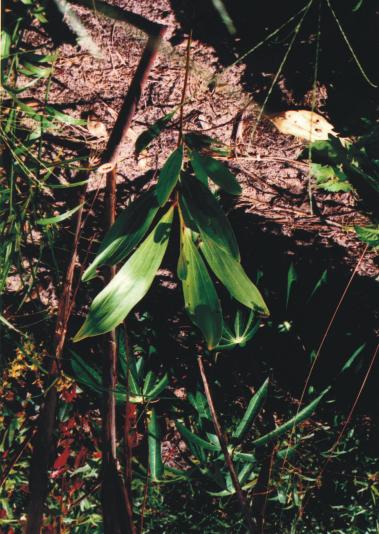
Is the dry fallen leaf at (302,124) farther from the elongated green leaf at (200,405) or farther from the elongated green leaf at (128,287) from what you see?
the elongated green leaf at (200,405)

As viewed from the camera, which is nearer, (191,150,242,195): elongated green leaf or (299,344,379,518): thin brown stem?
(191,150,242,195): elongated green leaf

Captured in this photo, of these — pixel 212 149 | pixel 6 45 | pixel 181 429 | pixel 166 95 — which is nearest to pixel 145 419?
pixel 181 429

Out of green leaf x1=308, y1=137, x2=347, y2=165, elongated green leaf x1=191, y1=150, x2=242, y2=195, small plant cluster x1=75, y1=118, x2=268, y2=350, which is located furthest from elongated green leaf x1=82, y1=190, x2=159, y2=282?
green leaf x1=308, y1=137, x2=347, y2=165

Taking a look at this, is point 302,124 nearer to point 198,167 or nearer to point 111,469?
point 198,167

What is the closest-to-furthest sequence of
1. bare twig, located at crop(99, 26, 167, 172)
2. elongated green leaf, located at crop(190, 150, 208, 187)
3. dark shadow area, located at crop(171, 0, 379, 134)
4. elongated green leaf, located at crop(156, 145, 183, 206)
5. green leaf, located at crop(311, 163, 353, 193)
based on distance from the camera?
1. elongated green leaf, located at crop(156, 145, 183, 206)
2. elongated green leaf, located at crop(190, 150, 208, 187)
3. dark shadow area, located at crop(171, 0, 379, 134)
4. green leaf, located at crop(311, 163, 353, 193)
5. bare twig, located at crop(99, 26, 167, 172)

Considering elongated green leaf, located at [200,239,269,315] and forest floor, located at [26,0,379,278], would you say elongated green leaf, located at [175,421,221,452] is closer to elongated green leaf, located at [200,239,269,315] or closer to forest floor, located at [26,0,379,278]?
elongated green leaf, located at [200,239,269,315]

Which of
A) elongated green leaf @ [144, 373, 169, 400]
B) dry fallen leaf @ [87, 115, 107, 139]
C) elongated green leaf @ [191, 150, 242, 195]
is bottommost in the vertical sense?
elongated green leaf @ [144, 373, 169, 400]

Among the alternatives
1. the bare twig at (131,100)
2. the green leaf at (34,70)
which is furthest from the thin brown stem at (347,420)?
the green leaf at (34,70)

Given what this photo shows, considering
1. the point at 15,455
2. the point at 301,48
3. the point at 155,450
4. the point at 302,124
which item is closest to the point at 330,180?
the point at 302,124
